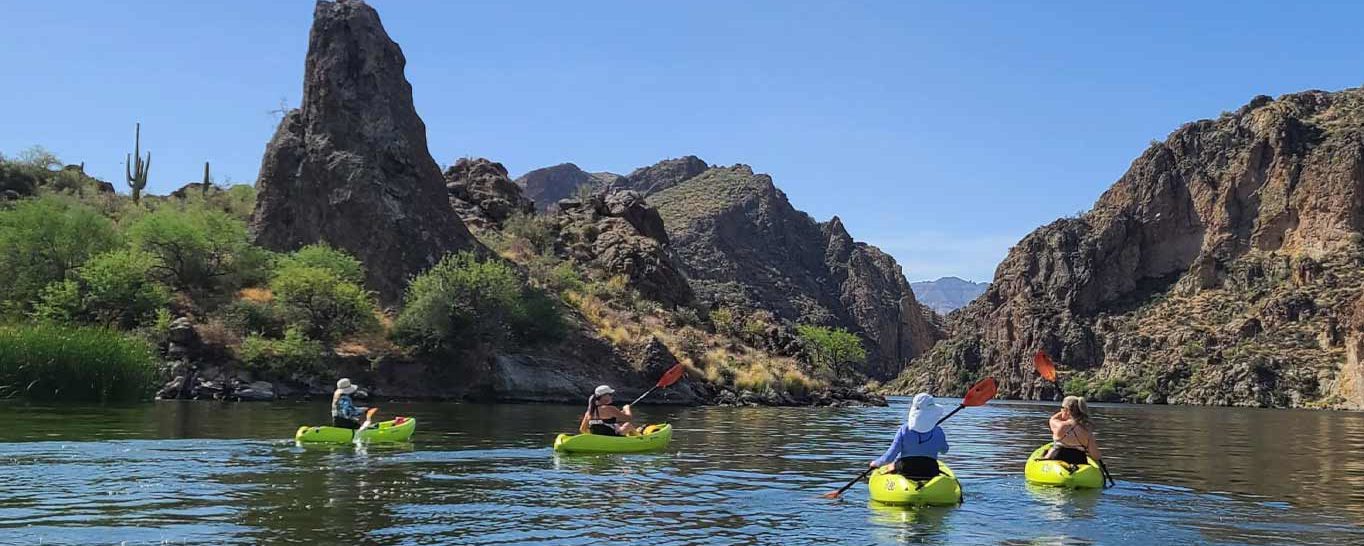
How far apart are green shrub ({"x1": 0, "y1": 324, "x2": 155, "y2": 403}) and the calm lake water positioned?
4.79 meters

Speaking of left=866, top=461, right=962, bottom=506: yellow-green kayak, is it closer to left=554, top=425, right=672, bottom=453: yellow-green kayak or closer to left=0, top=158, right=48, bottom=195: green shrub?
left=554, top=425, right=672, bottom=453: yellow-green kayak

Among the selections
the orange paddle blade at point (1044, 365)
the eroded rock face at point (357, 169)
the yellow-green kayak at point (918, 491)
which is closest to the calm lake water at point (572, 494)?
the yellow-green kayak at point (918, 491)

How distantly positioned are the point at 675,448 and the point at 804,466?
581cm

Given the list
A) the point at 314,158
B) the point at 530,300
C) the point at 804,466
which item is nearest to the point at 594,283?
the point at 530,300

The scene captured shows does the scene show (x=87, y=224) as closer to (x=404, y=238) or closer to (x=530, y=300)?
(x=404, y=238)

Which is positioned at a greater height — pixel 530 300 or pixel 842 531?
pixel 530 300

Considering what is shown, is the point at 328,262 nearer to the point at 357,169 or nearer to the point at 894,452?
the point at 357,169

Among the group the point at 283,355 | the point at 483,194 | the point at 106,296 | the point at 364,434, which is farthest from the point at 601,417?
the point at 483,194

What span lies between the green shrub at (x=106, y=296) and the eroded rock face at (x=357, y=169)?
1691 centimetres

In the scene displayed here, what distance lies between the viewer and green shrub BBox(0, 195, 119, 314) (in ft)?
188

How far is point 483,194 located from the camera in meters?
101

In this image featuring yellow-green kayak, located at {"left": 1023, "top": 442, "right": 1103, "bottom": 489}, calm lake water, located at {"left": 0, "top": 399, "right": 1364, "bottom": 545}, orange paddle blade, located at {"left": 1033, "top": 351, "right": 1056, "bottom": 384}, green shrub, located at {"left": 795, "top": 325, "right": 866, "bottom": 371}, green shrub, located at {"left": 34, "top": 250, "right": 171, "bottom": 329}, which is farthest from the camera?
green shrub, located at {"left": 795, "top": 325, "right": 866, "bottom": 371}

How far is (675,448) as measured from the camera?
31016 millimetres

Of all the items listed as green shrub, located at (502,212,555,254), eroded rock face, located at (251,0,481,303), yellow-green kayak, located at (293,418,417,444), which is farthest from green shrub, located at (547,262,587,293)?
yellow-green kayak, located at (293,418,417,444)
